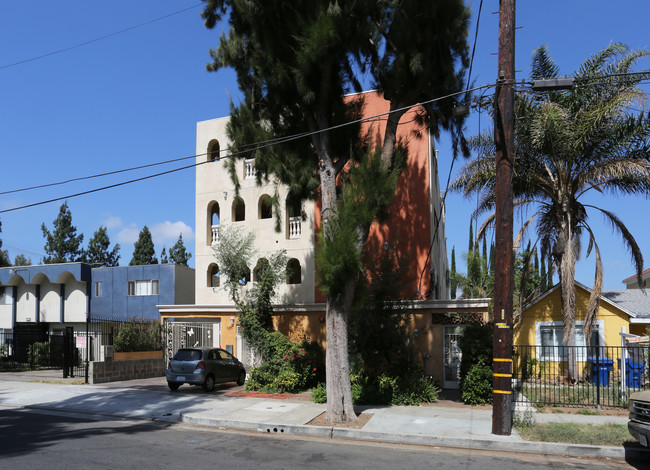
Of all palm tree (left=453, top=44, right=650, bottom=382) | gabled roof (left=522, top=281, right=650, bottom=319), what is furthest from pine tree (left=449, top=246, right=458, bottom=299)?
Result: palm tree (left=453, top=44, right=650, bottom=382)

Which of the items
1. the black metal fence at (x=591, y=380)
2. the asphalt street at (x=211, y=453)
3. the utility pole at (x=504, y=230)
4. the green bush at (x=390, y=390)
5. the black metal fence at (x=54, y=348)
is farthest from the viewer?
the black metal fence at (x=54, y=348)

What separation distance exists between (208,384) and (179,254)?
47.1 metres

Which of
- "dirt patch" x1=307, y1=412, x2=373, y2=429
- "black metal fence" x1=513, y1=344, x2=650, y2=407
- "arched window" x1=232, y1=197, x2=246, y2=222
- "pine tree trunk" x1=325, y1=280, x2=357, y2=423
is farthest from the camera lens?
"arched window" x1=232, y1=197, x2=246, y2=222

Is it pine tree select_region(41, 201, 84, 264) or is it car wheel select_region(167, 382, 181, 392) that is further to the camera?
pine tree select_region(41, 201, 84, 264)

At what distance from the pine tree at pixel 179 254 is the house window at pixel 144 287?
30.7m

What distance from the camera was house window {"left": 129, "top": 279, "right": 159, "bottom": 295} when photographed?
31.0 metres

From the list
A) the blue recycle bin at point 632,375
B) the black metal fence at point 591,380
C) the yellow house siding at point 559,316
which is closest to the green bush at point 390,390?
the black metal fence at point 591,380

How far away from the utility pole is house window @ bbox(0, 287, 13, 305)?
32581 mm

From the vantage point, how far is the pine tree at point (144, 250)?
57.0 meters

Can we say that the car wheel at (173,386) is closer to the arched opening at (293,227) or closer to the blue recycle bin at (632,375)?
the arched opening at (293,227)

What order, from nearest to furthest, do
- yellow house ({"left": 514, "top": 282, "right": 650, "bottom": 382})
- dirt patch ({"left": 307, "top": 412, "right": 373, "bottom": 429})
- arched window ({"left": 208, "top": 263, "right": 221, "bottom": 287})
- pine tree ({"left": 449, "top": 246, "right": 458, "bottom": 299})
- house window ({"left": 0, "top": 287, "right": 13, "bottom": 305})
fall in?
dirt patch ({"left": 307, "top": 412, "right": 373, "bottom": 429}), yellow house ({"left": 514, "top": 282, "right": 650, "bottom": 382}), arched window ({"left": 208, "top": 263, "right": 221, "bottom": 287}), house window ({"left": 0, "top": 287, "right": 13, "bottom": 305}), pine tree ({"left": 449, "top": 246, "right": 458, "bottom": 299})

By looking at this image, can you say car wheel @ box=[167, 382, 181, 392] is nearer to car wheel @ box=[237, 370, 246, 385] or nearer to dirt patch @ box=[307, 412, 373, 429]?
car wheel @ box=[237, 370, 246, 385]

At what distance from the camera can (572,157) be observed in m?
17.7

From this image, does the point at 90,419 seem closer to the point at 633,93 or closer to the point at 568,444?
the point at 568,444
